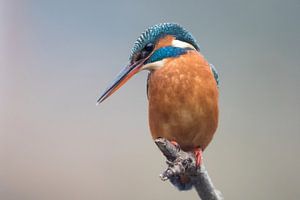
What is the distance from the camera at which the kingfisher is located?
23.7 inches

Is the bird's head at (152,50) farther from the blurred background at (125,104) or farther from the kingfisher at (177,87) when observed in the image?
the blurred background at (125,104)

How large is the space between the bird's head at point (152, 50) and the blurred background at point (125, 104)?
48cm

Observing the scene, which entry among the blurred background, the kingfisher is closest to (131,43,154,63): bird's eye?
the kingfisher

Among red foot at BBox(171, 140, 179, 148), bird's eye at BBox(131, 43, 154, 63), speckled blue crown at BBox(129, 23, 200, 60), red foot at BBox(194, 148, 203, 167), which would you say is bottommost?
red foot at BBox(194, 148, 203, 167)

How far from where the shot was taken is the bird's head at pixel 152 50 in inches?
25.7

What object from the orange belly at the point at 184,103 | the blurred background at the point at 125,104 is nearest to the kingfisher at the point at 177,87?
the orange belly at the point at 184,103

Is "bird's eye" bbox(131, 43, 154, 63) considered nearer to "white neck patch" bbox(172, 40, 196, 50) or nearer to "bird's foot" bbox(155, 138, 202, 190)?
"white neck patch" bbox(172, 40, 196, 50)

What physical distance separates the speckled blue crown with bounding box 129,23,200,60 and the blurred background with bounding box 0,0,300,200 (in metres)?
0.48
